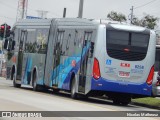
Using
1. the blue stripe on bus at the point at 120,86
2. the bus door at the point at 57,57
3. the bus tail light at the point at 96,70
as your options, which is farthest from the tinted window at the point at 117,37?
the bus door at the point at 57,57

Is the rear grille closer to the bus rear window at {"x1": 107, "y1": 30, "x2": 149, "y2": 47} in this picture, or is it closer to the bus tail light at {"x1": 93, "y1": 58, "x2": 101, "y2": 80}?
the bus rear window at {"x1": 107, "y1": 30, "x2": 149, "y2": 47}

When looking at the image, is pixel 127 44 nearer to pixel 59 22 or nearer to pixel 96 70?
pixel 96 70

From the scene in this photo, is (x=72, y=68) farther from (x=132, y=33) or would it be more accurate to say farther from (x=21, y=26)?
(x=21, y=26)

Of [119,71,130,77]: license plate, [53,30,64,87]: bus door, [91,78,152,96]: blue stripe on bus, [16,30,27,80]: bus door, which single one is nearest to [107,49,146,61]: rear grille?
[119,71,130,77]: license plate

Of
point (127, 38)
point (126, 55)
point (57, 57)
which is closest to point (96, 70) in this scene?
point (126, 55)

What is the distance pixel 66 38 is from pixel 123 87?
4.83m

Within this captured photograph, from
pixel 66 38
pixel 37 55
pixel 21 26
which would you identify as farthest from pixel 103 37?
pixel 21 26

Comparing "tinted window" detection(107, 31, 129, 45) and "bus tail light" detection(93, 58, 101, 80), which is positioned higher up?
"tinted window" detection(107, 31, 129, 45)

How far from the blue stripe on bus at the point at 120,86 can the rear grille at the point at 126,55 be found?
1049mm

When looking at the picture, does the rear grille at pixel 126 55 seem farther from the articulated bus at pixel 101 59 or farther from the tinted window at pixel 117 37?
the tinted window at pixel 117 37

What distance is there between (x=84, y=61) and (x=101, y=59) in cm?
137

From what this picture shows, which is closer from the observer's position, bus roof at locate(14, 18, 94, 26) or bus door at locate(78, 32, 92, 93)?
bus door at locate(78, 32, 92, 93)

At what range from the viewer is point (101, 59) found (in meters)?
26.9

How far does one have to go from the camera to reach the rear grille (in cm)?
2705
